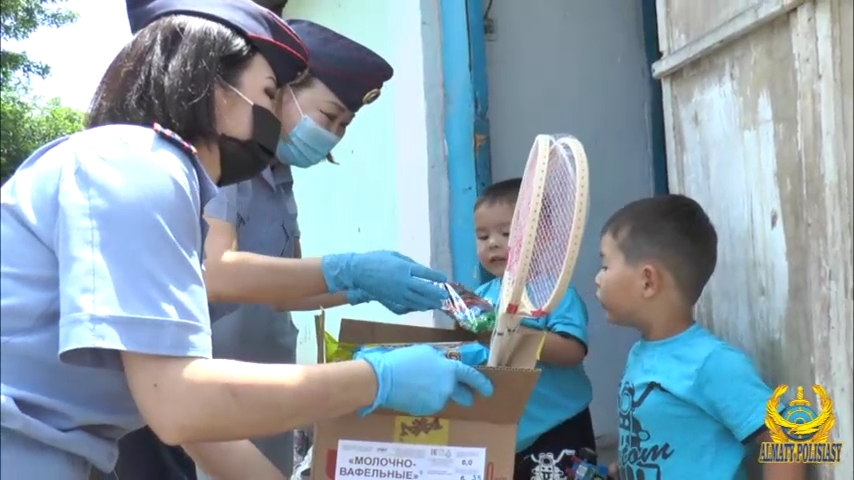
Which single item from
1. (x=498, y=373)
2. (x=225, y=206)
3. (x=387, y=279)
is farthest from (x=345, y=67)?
(x=498, y=373)

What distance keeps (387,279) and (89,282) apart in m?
0.94

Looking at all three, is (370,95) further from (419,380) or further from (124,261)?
(124,261)

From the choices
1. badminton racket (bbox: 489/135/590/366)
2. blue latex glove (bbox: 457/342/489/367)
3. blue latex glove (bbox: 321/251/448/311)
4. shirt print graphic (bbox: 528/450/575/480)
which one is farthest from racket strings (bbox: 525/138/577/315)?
shirt print graphic (bbox: 528/450/575/480)

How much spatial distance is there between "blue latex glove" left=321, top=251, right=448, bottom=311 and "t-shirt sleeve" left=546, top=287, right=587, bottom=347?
0.31 meters

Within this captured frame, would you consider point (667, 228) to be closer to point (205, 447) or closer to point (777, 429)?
point (777, 429)

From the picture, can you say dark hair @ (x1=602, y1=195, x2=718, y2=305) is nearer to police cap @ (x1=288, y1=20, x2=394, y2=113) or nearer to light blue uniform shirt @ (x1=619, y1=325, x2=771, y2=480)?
light blue uniform shirt @ (x1=619, y1=325, x2=771, y2=480)

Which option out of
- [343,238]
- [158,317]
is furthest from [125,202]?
[343,238]

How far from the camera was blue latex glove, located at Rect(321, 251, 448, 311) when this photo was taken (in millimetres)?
1950

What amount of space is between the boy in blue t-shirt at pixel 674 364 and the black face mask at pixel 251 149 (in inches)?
35.7

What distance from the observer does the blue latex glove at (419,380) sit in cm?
132

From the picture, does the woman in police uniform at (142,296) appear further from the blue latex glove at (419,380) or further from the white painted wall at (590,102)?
the white painted wall at (590,102)

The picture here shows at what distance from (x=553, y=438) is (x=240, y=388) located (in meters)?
1.21

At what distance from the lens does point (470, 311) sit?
5.83 feet

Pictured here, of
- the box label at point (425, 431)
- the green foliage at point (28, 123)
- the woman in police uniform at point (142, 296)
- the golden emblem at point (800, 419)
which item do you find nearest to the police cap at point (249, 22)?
the woman in police uniform at point (142, 296)
